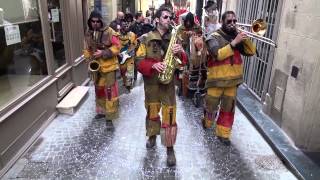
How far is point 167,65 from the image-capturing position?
3.39 m

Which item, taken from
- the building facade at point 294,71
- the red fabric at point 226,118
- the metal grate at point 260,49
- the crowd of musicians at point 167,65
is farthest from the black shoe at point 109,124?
the metal grate at point 260,49

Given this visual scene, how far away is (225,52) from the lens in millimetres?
3777

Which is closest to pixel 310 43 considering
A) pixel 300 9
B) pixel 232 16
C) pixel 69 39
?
pixel 300 9

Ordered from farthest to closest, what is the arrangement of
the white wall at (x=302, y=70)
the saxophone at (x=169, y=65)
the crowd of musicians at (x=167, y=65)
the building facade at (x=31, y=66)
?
the building facade at (x=31, y=66), the white wall at (x=302, y=70), the crowd of musicians at (x=167, y=65), the saxophone at (x=169, y=65)

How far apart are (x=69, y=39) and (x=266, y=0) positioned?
13.3 ft

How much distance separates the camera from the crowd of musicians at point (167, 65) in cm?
353

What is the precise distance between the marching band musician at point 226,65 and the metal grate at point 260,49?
4.21 feet

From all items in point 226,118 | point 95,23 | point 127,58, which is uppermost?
point 95,23

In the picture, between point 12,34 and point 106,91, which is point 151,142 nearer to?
point 106,91

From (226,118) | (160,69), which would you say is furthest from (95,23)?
(226,118)

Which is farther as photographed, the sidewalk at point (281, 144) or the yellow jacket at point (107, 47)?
the yellow jacket at point (107, 47)

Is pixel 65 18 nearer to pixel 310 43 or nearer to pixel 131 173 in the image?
pixel 131 173

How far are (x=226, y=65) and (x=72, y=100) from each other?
3.15 m

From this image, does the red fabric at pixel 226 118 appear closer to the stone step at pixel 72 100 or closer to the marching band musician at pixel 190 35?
the marching band musician at pixel 190 35
